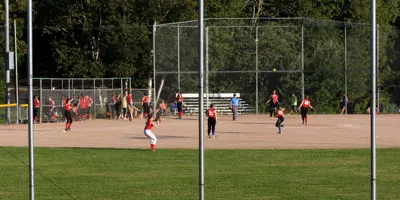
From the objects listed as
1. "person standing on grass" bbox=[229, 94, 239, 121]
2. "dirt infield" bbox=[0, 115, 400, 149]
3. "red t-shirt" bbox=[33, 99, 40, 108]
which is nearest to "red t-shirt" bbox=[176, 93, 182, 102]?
"dirt infield" bbox=[0, 115, 400, 149]

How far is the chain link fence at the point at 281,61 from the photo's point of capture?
57469mm

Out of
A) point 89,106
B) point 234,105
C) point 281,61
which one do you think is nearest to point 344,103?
point 281,61

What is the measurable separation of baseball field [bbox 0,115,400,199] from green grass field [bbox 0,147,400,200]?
26 mm

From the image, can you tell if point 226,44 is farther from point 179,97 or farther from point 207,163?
point 207,163

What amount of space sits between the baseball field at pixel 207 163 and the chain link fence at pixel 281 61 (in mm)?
11650

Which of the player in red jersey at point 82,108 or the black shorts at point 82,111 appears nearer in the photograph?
the player in red jersey at point 82,108

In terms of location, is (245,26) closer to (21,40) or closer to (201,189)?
(21,40)

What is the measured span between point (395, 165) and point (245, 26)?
3199cm

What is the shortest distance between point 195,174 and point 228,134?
52.6 ft

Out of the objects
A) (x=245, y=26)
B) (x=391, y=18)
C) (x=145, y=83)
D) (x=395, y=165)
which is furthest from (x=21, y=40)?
(x=395, y=165)

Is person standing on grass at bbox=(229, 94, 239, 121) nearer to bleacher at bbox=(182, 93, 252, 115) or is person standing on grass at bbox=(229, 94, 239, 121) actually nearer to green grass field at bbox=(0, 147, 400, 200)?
bleacher at bbox=(182, 93, 252, 115)

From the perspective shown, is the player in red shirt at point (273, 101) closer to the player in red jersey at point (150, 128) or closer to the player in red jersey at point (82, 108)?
the player in red jersey at point (82, 108)

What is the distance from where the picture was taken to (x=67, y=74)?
65.8 metres

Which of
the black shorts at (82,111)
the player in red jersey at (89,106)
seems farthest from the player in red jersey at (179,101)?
the black shorts at (82,111)
